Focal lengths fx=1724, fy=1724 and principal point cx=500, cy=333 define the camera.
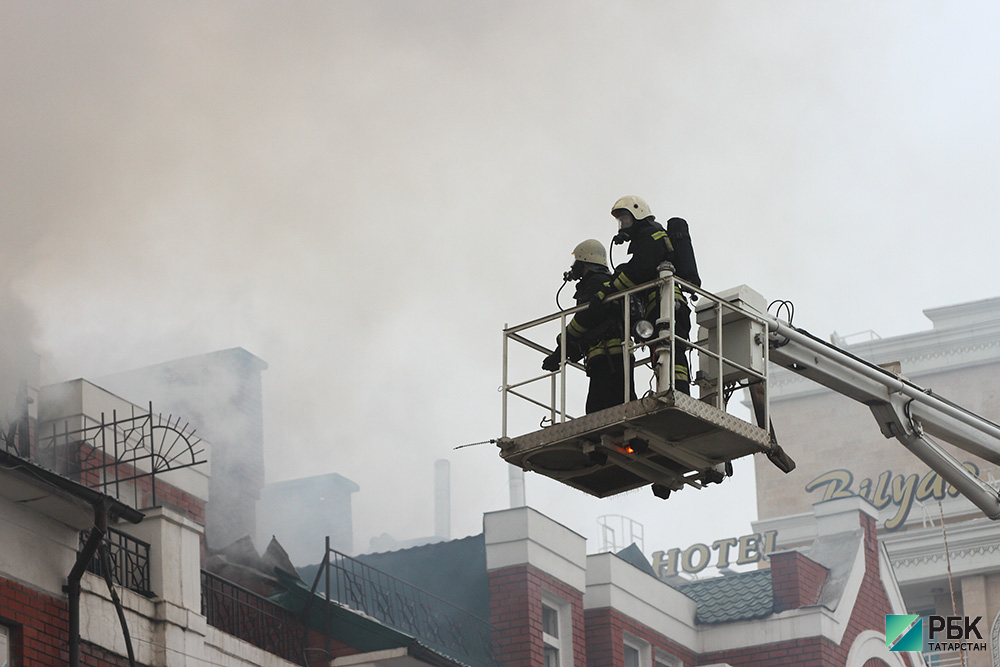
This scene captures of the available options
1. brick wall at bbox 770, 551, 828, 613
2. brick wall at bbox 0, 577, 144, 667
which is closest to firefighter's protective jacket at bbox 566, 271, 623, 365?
brick wall at bbox 0, 577, 144, 667

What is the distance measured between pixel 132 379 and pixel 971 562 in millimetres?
31407

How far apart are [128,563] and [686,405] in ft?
24.6

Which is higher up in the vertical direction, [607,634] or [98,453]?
[98,453]

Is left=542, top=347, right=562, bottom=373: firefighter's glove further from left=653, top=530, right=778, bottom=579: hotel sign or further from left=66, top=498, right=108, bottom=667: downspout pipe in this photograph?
left=653, top=530, right=778, bottom=579: hotel sign

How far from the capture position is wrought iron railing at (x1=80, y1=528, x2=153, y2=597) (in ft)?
54.9

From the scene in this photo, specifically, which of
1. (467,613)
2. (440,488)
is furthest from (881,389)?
(440,488)

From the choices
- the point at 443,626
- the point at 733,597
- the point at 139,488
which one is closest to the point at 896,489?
the point at 733,597

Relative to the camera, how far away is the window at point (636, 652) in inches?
1017

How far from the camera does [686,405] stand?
461 inches

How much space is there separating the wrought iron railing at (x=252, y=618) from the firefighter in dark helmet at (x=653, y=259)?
8034mm

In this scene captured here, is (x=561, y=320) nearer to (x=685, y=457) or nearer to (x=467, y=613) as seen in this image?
(x=685, y=457)

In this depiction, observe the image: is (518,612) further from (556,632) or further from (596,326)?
(596,326)

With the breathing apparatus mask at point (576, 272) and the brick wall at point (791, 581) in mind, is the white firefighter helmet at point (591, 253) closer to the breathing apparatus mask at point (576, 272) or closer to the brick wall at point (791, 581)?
the breathing apparatus mask at point (576, 272)

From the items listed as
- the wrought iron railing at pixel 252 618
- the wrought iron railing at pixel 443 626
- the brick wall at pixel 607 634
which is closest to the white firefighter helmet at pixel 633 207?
the wrought iron railing at pixel 252 618
